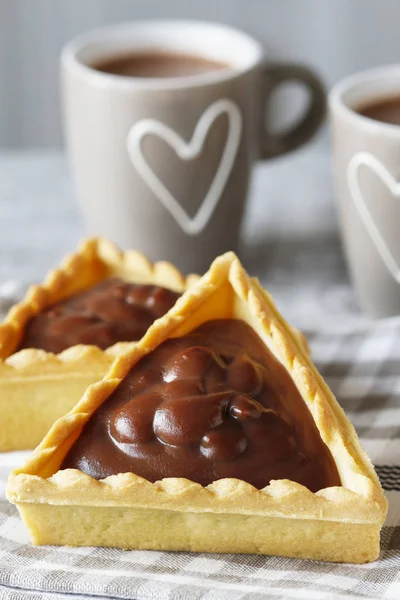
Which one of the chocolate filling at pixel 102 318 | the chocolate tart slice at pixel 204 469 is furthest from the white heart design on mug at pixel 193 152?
the chocolate tart slice at pixel 204 469

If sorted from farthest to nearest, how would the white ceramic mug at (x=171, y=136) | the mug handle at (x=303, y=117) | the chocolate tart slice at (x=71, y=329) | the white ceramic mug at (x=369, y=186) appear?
the mug handle at (x=303, y=117), the white ceramic mug at (x=171, y=136), the white ceramic mug at (x=369, y=186), the chocolate tart slice at (x=71, y=329)

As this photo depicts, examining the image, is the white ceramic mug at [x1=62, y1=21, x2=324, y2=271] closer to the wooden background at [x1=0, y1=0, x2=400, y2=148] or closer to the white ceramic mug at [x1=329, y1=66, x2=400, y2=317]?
the white ceramic mug at [x1=329, y1=66, x2=400, y2=317]

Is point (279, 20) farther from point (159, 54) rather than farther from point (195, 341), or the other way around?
point (195, 341)

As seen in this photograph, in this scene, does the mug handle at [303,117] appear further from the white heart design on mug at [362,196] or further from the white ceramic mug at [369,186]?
the white heart design on mug at [362,196]

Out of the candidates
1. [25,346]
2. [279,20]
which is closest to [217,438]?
[25,346]

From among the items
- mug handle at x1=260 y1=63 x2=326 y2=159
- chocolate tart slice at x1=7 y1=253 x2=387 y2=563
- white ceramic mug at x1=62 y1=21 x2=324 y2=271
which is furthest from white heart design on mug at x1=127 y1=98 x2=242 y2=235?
chocolate tart slice at x1=7 y1=253 x2=387 y2=563

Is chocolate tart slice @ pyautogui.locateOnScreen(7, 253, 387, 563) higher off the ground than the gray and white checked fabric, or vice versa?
chocolate tart slice @ pyautogui.locateOnScreen(7, 253, 387, 563)

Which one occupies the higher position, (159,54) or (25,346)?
(159,54)
